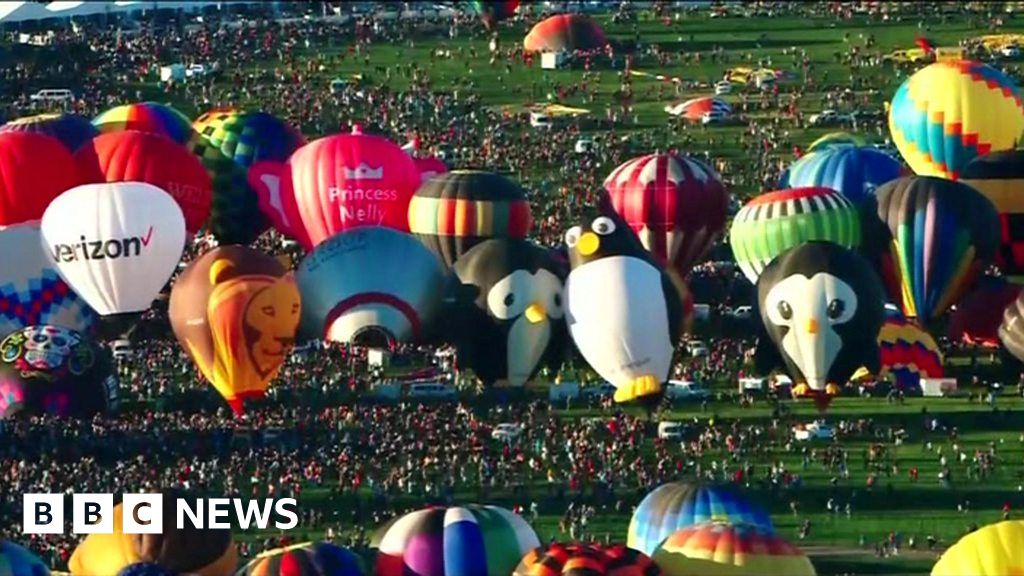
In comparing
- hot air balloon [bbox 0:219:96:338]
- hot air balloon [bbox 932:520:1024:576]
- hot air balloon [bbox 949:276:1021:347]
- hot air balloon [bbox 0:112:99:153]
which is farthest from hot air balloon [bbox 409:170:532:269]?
hot air balloon [bbox 932:520:1024:576]

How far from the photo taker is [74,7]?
77062mm

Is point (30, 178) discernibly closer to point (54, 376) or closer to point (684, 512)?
point (54, 376)

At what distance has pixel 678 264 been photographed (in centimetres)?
4878

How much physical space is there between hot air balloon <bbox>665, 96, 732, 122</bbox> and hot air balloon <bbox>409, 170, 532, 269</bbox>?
16.6 m

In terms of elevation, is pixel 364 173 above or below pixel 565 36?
below

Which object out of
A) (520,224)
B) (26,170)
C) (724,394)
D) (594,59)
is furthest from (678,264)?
(594,59)

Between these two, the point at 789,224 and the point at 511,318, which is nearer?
the point at 511,318

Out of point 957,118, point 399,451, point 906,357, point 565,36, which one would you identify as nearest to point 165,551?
point 399,451

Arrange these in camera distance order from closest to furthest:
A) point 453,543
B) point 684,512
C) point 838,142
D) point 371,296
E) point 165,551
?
point 453,543
point 165,551
point 684,512
point 371,296
point 838,142

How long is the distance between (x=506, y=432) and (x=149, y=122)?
44.9ft

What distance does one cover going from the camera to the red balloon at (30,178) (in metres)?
48.7

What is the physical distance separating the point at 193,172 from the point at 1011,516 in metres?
15.5

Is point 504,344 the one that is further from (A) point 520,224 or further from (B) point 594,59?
(B) point 594,59

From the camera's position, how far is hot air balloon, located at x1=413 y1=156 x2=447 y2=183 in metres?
50.8
